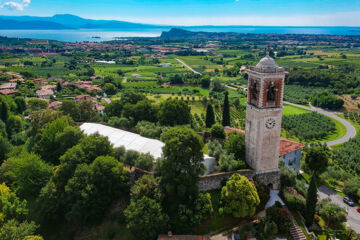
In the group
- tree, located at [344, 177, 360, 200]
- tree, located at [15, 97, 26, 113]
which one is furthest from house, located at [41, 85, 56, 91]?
tree, located at [344, 177, 360, 200]

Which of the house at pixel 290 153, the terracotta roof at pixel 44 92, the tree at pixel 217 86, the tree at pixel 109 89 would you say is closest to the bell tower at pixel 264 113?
the house at pixel 290 153

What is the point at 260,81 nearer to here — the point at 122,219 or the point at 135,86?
the point at 122,219

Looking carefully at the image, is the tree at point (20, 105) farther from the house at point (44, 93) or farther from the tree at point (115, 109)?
the tree at point (115, 109)

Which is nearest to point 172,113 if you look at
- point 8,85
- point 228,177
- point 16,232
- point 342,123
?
point 228,177

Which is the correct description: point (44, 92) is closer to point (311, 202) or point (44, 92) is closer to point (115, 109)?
point (115, 109)

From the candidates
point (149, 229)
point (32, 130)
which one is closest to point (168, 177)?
point (149, 229)

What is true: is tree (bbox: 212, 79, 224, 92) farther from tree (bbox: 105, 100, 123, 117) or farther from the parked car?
the parked car
